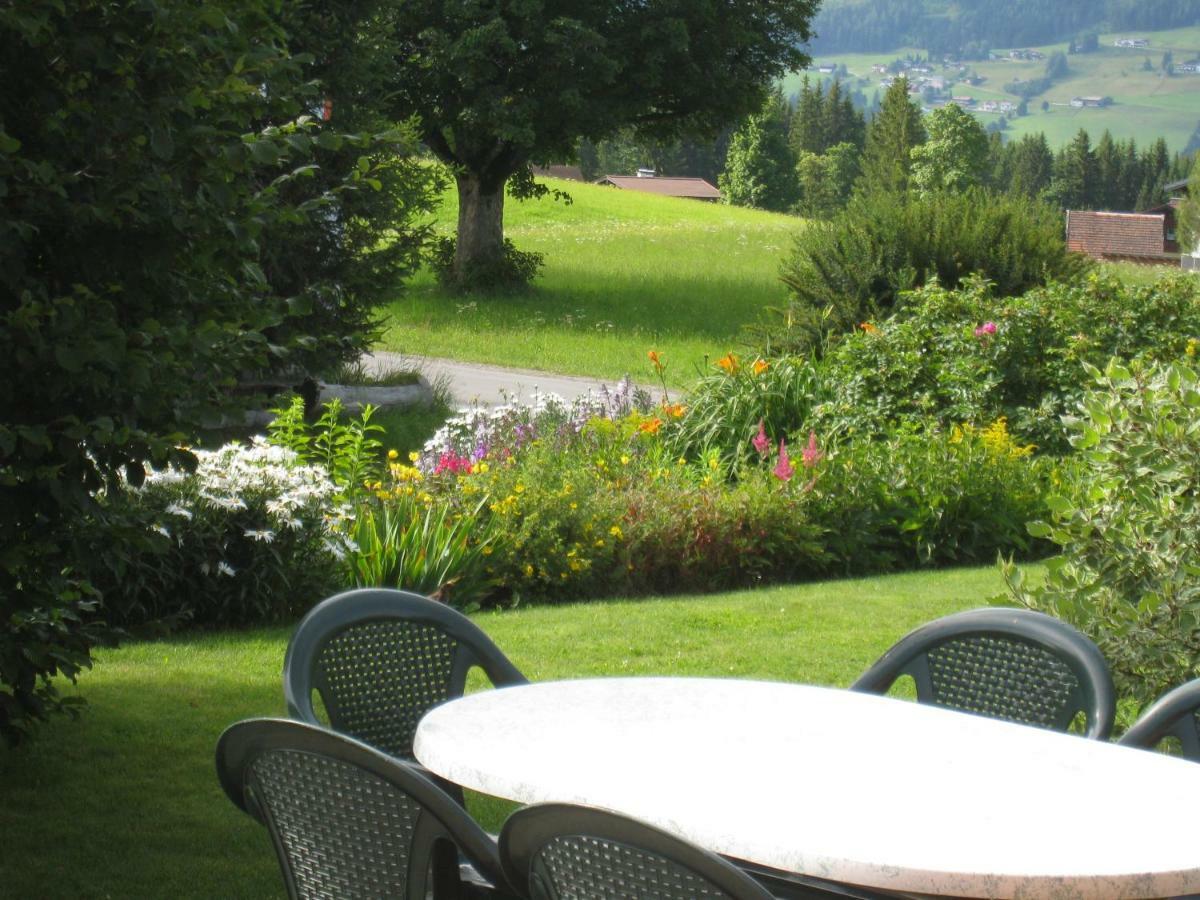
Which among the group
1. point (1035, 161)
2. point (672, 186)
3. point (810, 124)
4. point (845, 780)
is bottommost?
point (845, 780)

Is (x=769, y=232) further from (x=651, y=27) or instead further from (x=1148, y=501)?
(x=1148, y=501)

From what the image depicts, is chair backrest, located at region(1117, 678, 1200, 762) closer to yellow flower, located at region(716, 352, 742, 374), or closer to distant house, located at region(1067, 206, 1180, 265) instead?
yellow flower, located at region(716, 352, 742, 374)

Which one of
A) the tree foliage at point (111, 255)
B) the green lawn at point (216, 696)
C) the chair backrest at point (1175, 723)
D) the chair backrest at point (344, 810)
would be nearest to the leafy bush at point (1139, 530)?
the green lawn at point (216, 696)

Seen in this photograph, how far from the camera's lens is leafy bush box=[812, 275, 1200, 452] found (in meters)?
10.8

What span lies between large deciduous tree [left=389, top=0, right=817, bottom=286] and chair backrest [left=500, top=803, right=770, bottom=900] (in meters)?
20.8

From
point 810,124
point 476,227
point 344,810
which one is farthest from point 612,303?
point 810,124

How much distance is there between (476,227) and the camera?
2680 centimetres

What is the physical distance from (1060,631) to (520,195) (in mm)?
26415

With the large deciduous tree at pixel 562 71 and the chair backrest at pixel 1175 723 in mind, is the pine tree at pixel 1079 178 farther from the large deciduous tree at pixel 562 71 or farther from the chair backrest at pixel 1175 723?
the chair backrest at pixel 1175 723

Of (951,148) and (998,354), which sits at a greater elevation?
(951,148)

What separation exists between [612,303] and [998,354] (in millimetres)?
15450

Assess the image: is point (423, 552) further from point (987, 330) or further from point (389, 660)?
point (987, 330)

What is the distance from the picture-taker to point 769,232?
40.6 meters

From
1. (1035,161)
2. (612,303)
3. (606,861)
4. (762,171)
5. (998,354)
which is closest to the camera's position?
(606,861)
